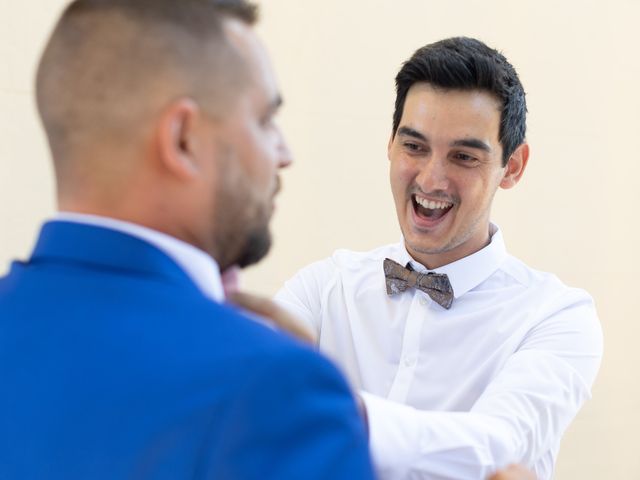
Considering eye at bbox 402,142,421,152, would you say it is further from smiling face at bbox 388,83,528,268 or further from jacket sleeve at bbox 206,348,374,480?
jacket sleeve at bbox 206,348,374,480

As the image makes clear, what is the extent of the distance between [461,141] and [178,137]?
1246 millimetres

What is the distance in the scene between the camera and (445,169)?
195cm

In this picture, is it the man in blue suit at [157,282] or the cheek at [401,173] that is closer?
the man in blue suit at [157,282]

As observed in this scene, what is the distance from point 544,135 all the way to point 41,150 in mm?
1942

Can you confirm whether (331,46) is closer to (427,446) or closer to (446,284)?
(446,284)

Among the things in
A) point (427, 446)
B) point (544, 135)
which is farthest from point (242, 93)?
point (544, 135)

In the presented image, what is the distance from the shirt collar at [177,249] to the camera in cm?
77

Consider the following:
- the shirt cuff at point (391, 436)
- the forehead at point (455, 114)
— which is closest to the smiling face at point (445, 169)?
the forehead at point (455, 114)

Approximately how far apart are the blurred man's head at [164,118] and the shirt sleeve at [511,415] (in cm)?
62

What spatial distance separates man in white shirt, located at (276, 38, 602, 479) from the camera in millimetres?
1846

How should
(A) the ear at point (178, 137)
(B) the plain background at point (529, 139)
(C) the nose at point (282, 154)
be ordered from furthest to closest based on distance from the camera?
(B) the plain background at point (529, 139)
(C) the nose at point (282, 154)
(A) the ear at point (178, 137)

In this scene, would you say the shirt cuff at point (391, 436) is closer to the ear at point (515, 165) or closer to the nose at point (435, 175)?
the nose at point (435, 175)

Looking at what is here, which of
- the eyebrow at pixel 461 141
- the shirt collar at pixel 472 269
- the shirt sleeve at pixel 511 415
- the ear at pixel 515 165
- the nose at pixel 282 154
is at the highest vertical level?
the nose at pixel 282 154

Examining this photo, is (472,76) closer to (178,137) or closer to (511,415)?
(511,415)
